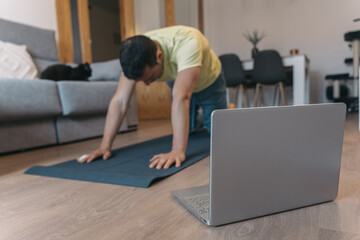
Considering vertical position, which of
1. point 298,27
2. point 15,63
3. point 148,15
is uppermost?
point 148,15

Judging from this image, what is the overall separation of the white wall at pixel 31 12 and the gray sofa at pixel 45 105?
29 cm

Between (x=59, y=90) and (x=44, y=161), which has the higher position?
(x=59, y=90)

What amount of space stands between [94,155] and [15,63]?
125 cm

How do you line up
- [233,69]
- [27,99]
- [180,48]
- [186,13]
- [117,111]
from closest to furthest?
[180,48] < [117,111] < [27,99] < [233,69] < [186,13]

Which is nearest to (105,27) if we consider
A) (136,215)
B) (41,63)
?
(41,63)

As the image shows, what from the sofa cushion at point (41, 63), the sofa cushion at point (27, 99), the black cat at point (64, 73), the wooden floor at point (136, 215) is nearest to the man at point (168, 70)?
the wooden floor at point (136, 215)

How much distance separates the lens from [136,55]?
935 millimetres

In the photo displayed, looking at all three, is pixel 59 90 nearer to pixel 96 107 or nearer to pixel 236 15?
pixel 96 107

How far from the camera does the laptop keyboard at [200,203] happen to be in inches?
22.5

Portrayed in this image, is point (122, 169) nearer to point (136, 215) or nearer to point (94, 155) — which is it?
point (94, 155)

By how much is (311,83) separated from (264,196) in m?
3.96

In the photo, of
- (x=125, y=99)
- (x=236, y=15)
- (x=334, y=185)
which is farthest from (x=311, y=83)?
(x=334, y=185)

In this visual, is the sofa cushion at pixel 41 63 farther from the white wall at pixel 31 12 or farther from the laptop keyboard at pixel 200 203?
the laptop keyboard at pixel 200 203

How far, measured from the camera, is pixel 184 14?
4.43m
